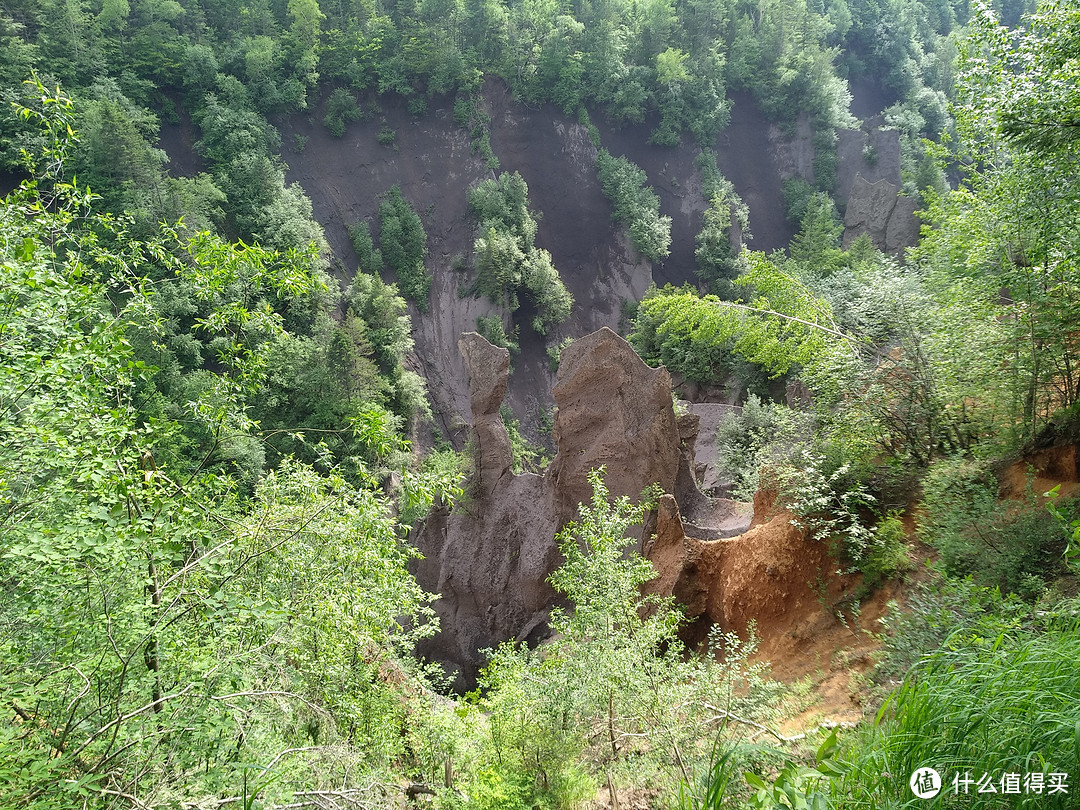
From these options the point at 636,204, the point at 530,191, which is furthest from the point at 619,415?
the point at 530,191

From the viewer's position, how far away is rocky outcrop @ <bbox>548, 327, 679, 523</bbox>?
12.5m

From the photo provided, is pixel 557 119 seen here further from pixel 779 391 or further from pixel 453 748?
pixel 453 748

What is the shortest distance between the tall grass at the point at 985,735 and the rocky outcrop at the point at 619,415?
32.3 ft

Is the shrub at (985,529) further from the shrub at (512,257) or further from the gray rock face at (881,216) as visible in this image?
the gray rock face at (881,216)

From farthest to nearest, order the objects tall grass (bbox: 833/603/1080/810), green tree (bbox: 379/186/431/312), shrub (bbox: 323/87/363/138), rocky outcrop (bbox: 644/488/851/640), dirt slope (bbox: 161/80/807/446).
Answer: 1. shrub (bbox: 323/87/363/138)
2. green tree (bbox: 379/186/431/312)
3. dirt slope (bbox: 161/80/807/446)
4. rocky outcrop (bbox: 644/488/851/640)
5. tall grass (bbox: 833/603/1080/810)

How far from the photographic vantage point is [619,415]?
12.6 meters

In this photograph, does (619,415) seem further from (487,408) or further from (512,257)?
(512,257)

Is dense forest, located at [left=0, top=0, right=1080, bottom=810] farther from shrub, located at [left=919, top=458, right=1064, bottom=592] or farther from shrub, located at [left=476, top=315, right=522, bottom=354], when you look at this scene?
shrub, located at [left=476, top=315, right=522, bottom=354]

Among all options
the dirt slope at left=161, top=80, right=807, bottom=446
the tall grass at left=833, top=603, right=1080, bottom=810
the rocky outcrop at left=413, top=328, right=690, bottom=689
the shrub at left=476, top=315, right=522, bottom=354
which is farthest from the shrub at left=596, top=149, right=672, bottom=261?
the tall grass at left=833, top=603, right=1080, bottom=810

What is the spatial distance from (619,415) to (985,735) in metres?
10.4

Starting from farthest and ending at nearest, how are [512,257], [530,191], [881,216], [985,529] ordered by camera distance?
[530,191] → [881,216] → [512,257] → [985,529]

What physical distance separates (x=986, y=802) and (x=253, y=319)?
16.7 feet

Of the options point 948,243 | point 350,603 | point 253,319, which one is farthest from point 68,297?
point 948,243

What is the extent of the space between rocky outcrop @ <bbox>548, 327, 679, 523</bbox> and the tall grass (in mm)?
9831
